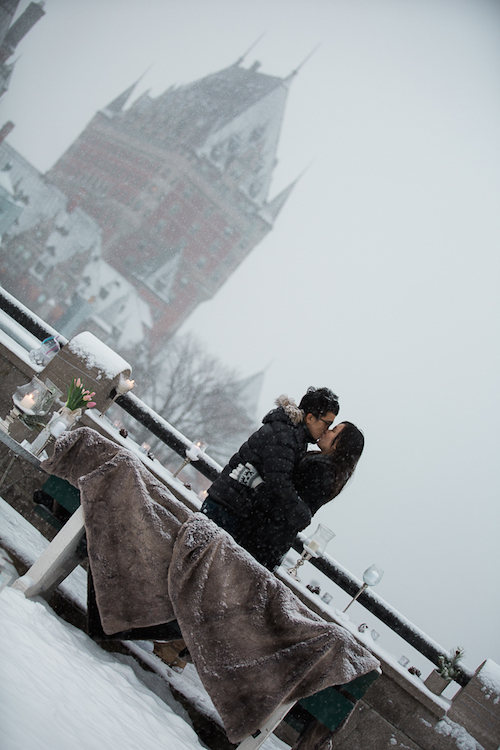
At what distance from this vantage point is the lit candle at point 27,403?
3.76m

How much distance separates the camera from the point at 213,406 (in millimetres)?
44188

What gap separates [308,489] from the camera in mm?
2848

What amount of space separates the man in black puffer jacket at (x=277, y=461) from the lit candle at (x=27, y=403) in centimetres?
184

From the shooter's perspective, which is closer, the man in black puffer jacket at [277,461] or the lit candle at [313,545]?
the man in black puffer jacket at [277,461]

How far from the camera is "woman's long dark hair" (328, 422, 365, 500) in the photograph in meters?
2.85

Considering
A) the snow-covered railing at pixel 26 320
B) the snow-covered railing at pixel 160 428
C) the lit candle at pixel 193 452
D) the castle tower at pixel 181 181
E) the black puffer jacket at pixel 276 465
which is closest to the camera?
the black puffer jacket at pixel 276 465

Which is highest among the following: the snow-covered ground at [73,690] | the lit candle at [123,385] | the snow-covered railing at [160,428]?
the lit candle at [123,385]

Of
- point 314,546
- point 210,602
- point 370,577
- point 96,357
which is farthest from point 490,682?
point 96,357

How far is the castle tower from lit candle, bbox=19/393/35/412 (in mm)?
49051

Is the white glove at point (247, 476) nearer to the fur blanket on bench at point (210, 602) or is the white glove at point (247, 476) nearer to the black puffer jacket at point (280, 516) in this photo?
the black puffer jacket at point (280, 516)

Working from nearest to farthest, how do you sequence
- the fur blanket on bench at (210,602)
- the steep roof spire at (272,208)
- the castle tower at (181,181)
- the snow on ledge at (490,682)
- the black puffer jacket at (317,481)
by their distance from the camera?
the fur blanket on bench at (210,602) < the black puffer jacket at (317,481) < the snow on ledge at (490,682) < the castle tower at (181,181) < the steep roof spire at (272,208)

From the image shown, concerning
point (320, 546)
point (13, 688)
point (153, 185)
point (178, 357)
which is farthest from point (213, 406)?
point (13, 688)

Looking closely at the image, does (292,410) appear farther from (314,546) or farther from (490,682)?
(490,682)

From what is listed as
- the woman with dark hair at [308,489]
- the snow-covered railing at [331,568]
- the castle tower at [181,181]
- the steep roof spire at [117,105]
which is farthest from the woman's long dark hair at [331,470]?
the steep roof spire at [117,105]
